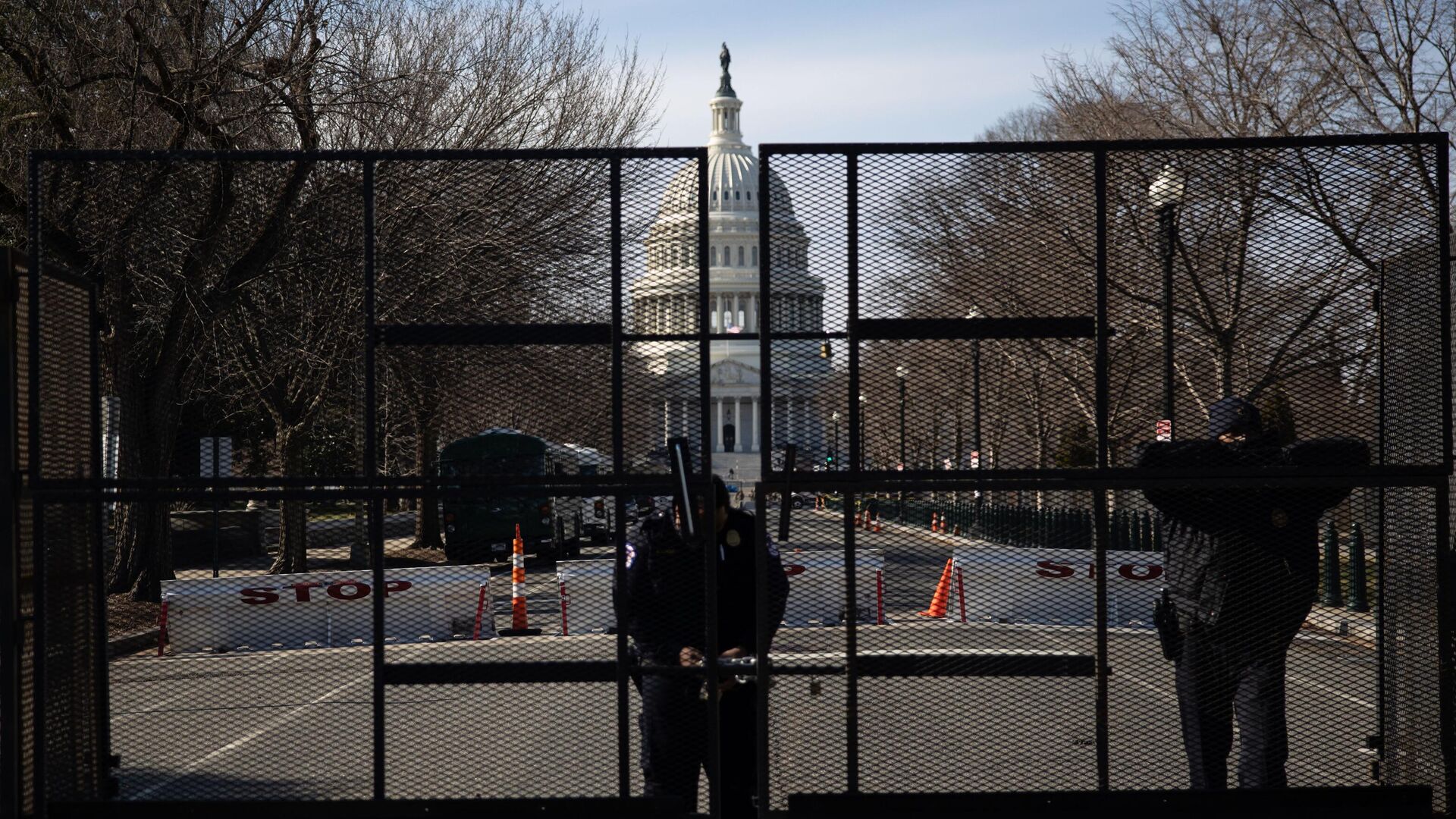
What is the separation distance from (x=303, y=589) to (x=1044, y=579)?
9007mm

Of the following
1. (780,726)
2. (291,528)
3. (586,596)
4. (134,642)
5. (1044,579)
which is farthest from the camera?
(291,528)

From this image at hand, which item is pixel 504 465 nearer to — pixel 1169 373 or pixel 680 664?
pixel 680 664

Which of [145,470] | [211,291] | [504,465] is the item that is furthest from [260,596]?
[504,465]

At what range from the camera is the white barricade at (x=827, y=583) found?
8.38m

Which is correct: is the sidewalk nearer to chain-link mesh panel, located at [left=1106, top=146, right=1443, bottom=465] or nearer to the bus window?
chain-link mesh panel, located at [left=1106, top=146, right=1443, bottom=465]

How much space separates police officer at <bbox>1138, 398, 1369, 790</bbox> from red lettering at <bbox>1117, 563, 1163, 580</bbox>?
24.6 ft

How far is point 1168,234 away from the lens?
21.8 ft

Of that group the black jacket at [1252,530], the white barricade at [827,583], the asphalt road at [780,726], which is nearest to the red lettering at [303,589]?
the asphalt road at [780,726]

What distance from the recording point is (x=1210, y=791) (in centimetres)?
632

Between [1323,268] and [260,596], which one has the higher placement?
[1323,268]

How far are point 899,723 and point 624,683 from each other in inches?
167

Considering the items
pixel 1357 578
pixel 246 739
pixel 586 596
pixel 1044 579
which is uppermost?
pixel 1044 579

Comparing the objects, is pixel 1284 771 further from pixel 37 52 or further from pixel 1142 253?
pixel 37 52

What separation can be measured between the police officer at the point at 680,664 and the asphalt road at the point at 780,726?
27cm
